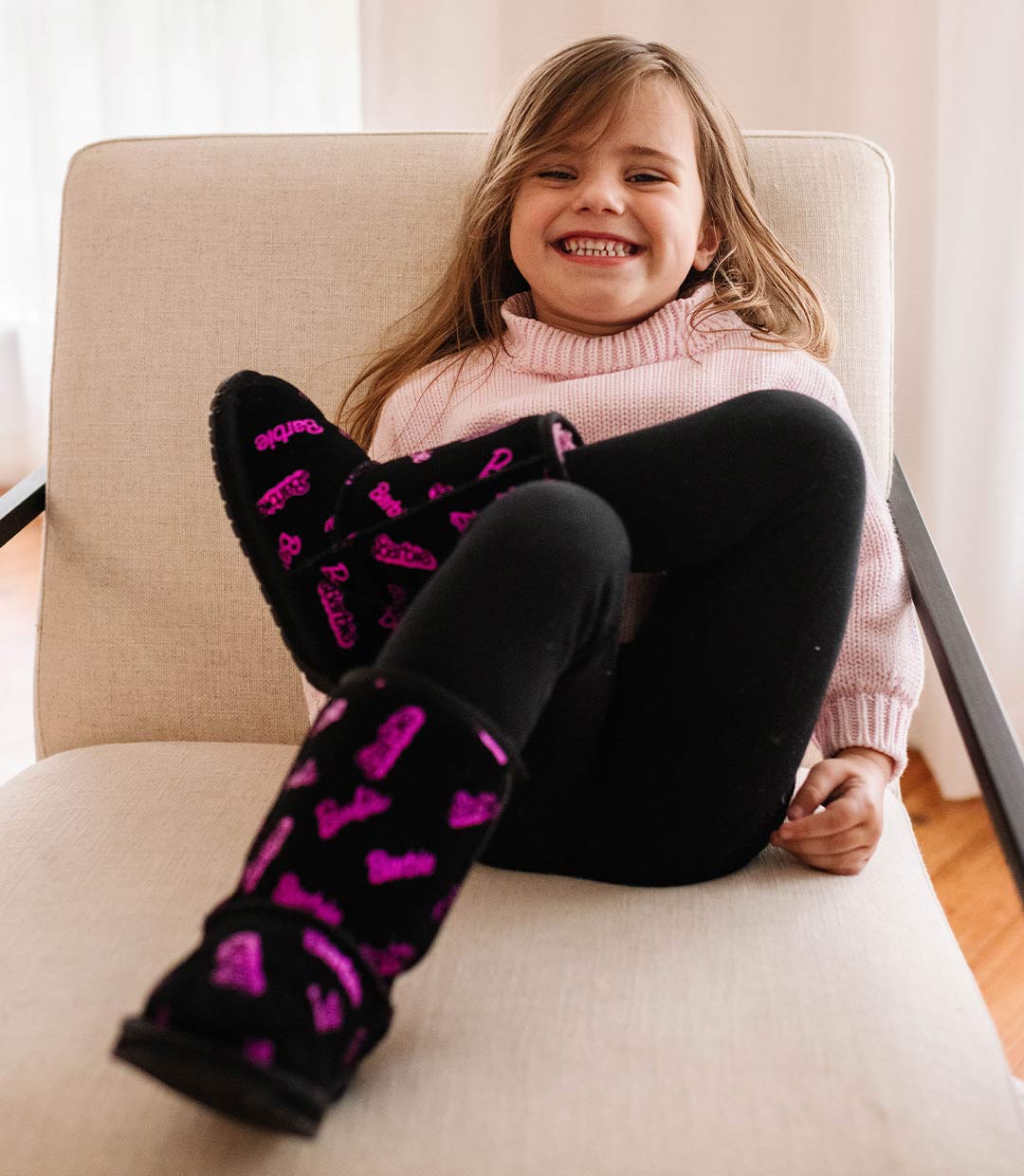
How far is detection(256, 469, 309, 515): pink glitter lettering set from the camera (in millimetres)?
727

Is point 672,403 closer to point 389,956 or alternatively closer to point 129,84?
point 389,956

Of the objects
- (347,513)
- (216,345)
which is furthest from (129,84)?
(347,513)

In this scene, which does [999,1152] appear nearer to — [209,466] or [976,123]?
[209,466]

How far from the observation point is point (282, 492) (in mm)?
728

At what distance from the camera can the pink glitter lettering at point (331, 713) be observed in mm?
581

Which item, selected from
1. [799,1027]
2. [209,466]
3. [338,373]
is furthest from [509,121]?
[799,1027]

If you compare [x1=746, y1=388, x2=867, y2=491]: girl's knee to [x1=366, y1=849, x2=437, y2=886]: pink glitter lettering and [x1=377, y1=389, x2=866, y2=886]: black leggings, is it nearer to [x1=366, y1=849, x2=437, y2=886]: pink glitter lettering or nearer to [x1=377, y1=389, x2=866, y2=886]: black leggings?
[x1=377, y1=389, x2=866, y2=886]: black leggings

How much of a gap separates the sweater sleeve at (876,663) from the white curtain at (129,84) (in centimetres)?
141

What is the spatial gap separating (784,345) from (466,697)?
1.66 feet

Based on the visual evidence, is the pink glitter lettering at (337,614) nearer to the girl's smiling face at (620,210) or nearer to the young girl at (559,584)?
the young girl at (559,584)

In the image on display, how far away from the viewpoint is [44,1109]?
0.61m

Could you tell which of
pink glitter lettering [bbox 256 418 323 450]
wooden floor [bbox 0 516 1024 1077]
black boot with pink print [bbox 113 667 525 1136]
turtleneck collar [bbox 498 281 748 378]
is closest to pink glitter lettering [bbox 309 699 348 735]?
black boot with pink print [bbox 113 667 525 1136]

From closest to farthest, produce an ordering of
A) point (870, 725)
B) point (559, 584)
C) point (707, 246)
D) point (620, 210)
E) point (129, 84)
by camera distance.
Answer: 1. point (559, 584)
2. point (870, 725)
3. point (620, 210)
4. point (707, 246)
5. point (129, 84)

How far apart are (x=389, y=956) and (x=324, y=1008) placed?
5 centimetres
